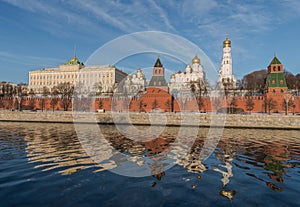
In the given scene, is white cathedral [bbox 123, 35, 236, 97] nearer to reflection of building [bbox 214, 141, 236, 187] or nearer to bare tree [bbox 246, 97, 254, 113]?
bare tree [bbox 246, 97, 254, 113]

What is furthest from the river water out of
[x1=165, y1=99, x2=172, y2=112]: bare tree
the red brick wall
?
[x1=165, y1=99, x2=172, y2=112]: bare tree

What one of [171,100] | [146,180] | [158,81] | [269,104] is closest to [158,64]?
[158,81]

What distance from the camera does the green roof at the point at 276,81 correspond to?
155ft

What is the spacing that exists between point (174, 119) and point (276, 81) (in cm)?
2826

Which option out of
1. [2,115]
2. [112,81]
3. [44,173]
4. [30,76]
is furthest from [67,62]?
[44,173]

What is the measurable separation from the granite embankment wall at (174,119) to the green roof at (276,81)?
21.2m

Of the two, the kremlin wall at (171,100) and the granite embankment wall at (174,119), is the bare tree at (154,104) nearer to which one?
the kremlin wall at (171,100)

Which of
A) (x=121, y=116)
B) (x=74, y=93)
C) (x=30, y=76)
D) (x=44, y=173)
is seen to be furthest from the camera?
(x=30, y=76)

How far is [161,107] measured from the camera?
1839 inches

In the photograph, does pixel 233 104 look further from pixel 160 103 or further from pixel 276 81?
pixel 160 103

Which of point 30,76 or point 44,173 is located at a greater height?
point 30,76

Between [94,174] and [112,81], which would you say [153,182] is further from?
[112,81]

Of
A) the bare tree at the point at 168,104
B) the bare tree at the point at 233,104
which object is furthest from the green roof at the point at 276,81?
the bare tree at the point at 168,104

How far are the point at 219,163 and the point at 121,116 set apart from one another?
2728cm
